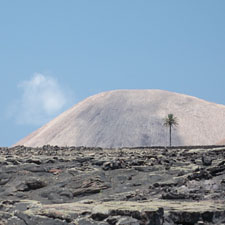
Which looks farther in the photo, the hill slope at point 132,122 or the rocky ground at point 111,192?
the hill slope at point 132,122

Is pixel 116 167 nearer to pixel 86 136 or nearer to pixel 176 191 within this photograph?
pixel 176 191

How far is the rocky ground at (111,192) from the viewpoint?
14227 millimetres

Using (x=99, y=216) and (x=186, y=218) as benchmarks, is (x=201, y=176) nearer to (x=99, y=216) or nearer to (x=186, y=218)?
(x=186, y=218)

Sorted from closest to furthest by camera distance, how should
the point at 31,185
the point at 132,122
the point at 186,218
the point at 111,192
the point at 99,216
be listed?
1. the point at 186,218
2. the point at 99,216
3. the point at 111,192
4. the point at 31,185
5. the point at 132,122

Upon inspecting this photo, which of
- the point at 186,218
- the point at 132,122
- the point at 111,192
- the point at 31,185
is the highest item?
the point at 132,122

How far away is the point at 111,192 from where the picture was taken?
20.5 meters

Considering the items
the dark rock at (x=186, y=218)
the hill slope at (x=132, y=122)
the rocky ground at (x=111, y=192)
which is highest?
the hill slope at (x=132, y=122)

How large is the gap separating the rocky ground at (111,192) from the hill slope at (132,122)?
432 feet

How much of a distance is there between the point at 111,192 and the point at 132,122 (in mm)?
152906

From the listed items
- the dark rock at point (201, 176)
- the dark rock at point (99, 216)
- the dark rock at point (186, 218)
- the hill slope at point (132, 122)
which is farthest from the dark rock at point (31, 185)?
the hill slope at point (132, 122)

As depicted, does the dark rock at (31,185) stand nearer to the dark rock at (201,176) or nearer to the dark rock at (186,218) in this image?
the dark rock at (201,176)

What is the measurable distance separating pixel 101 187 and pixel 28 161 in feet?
23.5

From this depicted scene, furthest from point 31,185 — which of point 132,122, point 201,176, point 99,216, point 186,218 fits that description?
point 132,122

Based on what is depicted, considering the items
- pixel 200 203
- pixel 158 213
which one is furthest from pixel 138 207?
pixel 200 203
